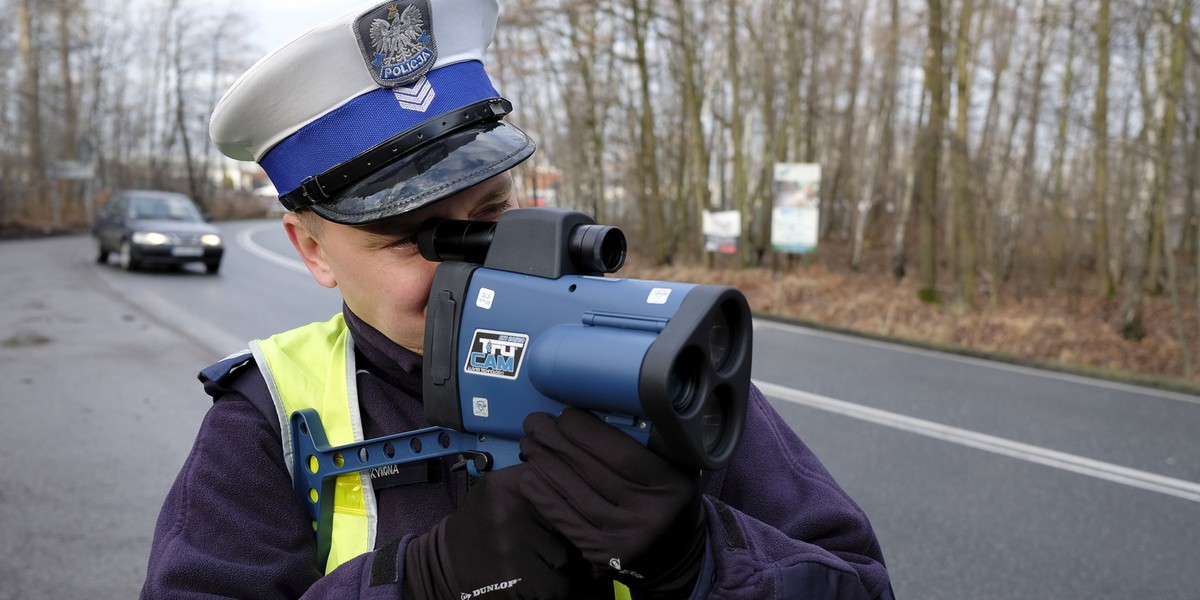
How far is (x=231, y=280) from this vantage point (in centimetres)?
1340

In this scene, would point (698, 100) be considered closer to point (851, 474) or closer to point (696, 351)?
point (851, 474)

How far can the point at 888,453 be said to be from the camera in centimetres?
537

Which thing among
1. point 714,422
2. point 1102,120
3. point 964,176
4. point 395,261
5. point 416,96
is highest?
point 1102,120

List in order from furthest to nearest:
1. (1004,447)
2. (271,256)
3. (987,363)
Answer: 1. (271,256)
2. (987,363)
3. (1004,447)

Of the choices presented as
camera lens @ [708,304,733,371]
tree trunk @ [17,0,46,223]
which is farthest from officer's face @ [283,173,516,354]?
tree trunk @ [17,0,46,223]

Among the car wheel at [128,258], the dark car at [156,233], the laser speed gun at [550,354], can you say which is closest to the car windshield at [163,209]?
the dark car at [156,233]

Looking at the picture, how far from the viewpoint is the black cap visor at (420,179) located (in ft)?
3.91

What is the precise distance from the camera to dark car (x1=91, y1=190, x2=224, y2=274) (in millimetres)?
14109

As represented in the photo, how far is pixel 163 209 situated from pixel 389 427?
53.3 feet

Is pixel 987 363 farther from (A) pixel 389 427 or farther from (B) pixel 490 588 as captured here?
(B) pixel 490 588

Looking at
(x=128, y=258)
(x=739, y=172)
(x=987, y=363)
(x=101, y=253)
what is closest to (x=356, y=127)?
(x=987, y=363)

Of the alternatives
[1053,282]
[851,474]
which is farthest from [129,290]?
[1053,282]

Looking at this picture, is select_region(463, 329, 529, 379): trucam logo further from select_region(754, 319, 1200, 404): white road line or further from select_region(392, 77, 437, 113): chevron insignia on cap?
select_region(754, 319, 1200, 404): white road line

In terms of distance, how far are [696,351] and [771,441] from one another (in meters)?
0.51
